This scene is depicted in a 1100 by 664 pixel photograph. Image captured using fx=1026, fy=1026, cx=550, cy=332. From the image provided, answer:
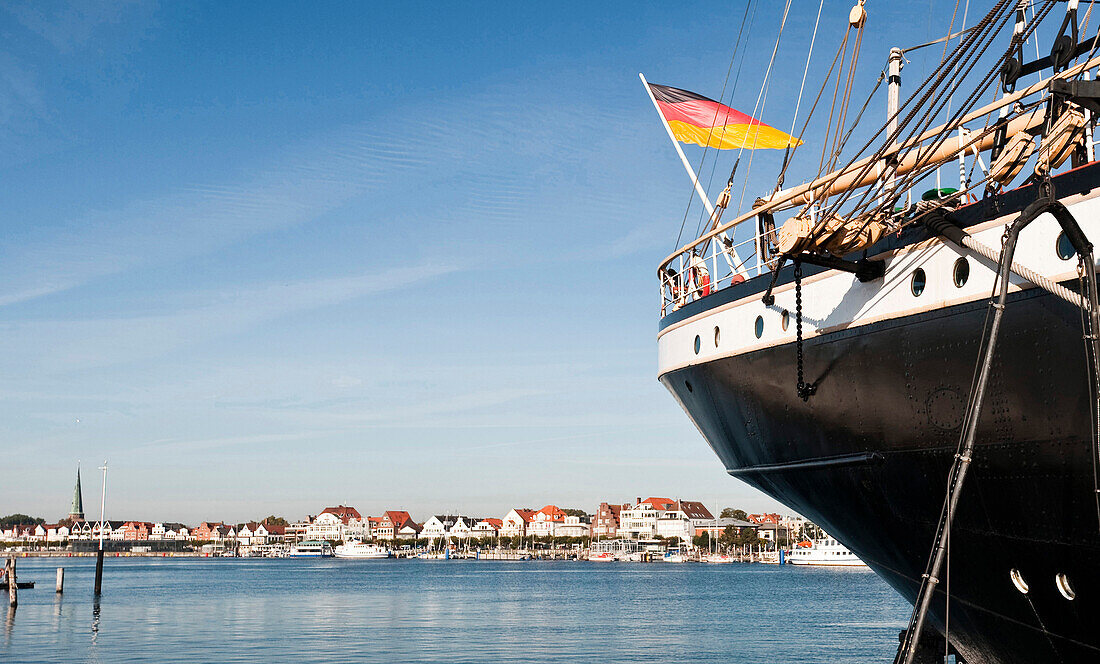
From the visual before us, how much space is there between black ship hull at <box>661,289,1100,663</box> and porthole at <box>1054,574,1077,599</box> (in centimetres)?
4

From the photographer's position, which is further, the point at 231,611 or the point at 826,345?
the point at 231,611

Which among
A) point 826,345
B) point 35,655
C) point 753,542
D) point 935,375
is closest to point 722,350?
point 826,345

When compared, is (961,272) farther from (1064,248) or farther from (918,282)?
(1064,248)

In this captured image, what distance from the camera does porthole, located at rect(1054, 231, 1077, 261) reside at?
29.6 feet

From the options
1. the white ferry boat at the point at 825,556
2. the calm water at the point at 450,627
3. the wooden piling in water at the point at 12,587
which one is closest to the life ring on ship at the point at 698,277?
the calm water at the point at 450,627

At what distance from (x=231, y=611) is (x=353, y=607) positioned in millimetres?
6953

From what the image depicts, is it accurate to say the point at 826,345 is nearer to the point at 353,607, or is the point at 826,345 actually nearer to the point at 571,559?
the point at 353,607

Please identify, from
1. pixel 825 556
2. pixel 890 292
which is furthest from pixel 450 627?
pixel 825 556

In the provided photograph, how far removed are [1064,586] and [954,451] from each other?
63.3 inches

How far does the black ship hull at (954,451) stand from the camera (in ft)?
30.3

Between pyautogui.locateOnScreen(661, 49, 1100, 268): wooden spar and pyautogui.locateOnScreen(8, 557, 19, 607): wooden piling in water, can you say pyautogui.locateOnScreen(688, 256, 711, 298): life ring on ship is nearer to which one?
pyautogui.locateOnScreen(661, 49, 1100, 268): wooden spar

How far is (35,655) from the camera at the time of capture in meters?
33.2

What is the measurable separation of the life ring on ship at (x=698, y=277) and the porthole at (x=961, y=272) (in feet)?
17.2

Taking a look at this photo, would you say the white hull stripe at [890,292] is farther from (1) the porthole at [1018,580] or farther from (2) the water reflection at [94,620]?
(2) the water reflection at [94,620]
